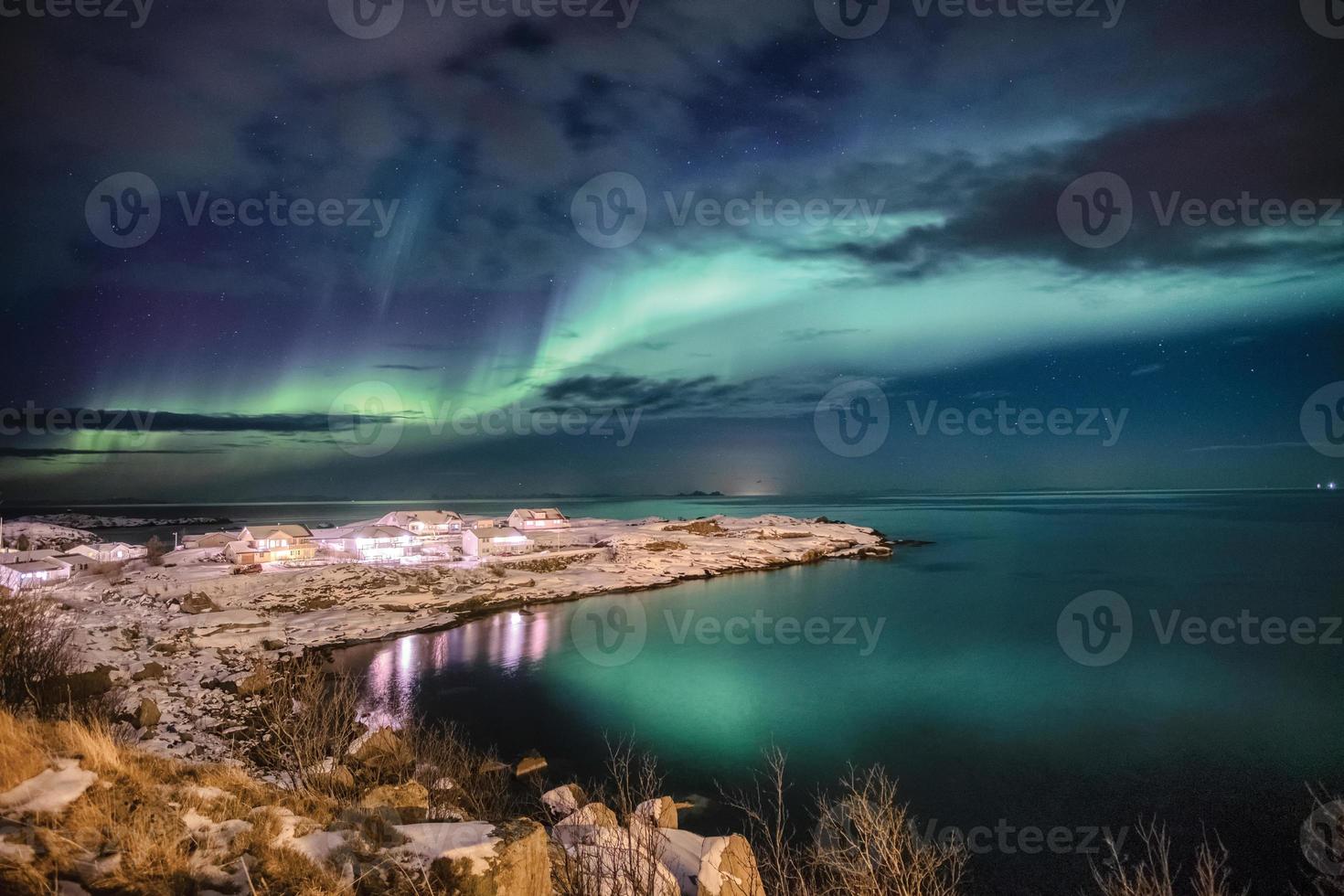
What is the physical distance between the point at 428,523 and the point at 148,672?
45197mm

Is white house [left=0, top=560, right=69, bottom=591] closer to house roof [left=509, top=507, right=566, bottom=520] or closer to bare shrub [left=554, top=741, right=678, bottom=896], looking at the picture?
bare shrub [left=554, top=741, right=678, bottom=896]

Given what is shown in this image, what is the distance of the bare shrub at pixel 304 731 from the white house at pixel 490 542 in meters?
32.0

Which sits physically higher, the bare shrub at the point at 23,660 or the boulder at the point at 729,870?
the bare shrub at the point at 23,660

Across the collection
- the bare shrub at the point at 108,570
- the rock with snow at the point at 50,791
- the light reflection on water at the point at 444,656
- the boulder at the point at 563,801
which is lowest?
the light reflection on water at the point at 444,656

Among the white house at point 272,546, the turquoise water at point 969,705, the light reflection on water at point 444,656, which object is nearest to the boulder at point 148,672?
the light reflection on water at point 444,656

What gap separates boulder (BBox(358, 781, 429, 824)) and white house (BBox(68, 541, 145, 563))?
51.7m

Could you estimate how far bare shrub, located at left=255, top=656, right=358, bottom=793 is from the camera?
1278 cm

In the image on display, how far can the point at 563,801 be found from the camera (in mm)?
13758

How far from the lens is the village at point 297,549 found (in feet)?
136

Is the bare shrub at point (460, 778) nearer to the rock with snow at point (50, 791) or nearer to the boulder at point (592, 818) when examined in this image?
the boulder at point (592, 818)

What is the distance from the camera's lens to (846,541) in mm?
72438

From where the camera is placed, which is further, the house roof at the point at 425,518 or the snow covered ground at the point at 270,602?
the house roof at the point at 425,518

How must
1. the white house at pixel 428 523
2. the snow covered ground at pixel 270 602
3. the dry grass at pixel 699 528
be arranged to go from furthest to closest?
the dry grass at pixel 699 528, the white house at pixel 428 523, the snow covered ground at pixel 270 602

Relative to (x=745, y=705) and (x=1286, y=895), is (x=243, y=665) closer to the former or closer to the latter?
(x=745, y=705)
